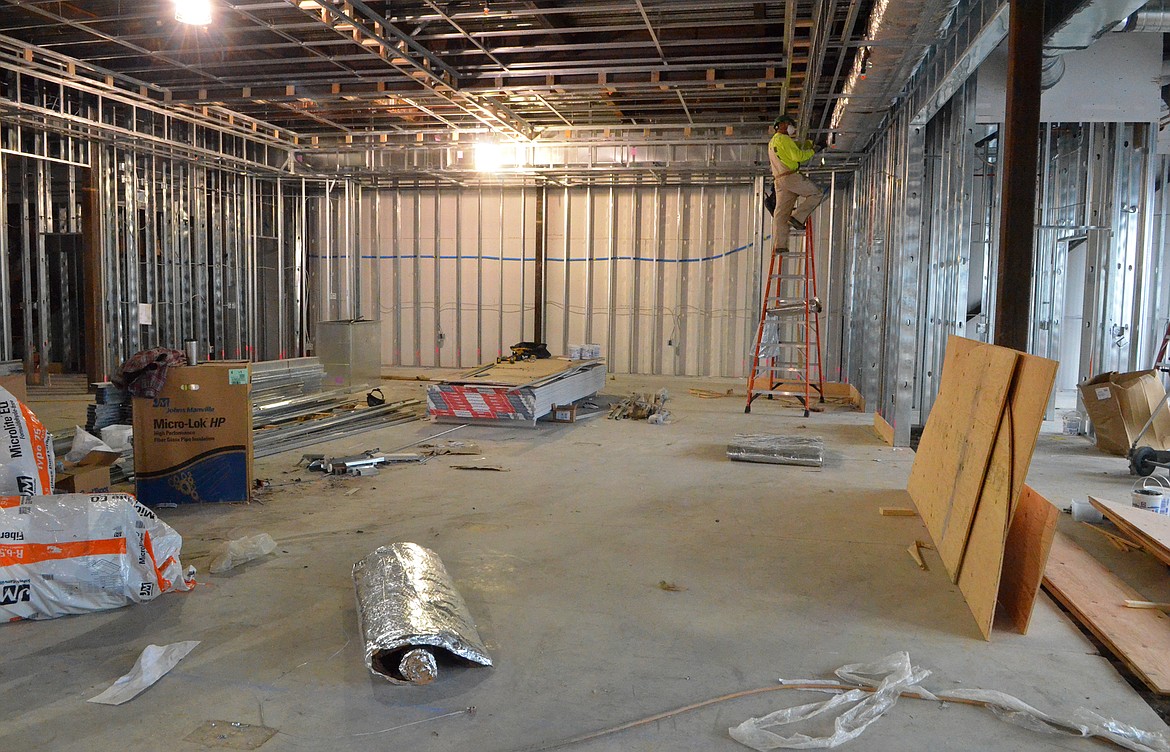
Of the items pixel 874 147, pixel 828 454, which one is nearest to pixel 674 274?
pixel 874 147

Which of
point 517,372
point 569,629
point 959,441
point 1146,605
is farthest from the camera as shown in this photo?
point 517,372

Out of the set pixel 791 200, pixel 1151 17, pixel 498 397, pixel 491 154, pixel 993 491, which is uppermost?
pixel 491 154

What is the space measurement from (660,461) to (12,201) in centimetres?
1192

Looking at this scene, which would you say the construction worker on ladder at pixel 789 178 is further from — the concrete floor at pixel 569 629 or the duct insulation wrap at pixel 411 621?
the duct insulation wrap at pixel 411 621

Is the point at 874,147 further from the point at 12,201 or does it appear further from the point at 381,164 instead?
the point at 12,201

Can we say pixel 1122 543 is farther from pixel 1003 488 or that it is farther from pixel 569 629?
pixel 569 629

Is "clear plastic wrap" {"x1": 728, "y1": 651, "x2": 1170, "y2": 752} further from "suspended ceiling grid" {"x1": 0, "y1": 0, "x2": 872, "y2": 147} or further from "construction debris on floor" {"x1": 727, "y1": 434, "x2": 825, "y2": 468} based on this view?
"suspended ceiling grid" {"x1": 0, "y1": 0, "x2": 872, "y2": 147}

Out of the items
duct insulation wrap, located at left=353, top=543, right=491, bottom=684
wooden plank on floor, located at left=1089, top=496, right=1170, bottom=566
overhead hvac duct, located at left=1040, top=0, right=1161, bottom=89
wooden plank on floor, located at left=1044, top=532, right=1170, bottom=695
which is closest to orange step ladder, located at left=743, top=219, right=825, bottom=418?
overhead hvac duct, located at left=1040, top=0, right=1161, bottom=89

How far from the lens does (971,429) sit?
431cm

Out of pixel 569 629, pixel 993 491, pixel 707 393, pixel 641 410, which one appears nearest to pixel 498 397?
pixel 641 410

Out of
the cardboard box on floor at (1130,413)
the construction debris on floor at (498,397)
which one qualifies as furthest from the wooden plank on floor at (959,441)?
the construction debris on floor at (498,397)

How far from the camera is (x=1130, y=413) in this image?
7.40 meters

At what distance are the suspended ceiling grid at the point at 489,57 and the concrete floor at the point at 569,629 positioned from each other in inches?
151

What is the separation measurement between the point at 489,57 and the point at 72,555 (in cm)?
765
